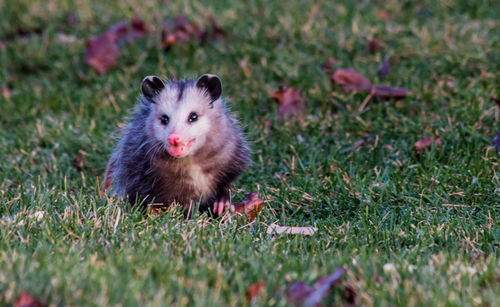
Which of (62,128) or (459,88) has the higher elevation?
(459,88)

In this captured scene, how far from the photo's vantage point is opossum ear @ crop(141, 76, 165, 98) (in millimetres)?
3820

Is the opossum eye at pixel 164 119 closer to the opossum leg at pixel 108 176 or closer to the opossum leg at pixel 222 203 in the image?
the opossum leg at pixel 222 203

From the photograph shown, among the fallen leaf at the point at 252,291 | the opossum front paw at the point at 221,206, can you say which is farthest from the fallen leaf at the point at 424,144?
the fallen leaf at the point at 252,291

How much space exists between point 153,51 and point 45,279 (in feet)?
13.6

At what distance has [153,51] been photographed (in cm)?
629

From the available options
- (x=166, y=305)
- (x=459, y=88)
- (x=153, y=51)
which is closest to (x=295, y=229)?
(x=166, y=305)

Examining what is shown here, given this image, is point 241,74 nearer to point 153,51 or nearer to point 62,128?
point 153,51

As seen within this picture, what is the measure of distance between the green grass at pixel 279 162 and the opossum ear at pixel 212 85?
670mm

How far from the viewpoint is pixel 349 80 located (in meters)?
5.31

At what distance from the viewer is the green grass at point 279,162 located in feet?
8.29

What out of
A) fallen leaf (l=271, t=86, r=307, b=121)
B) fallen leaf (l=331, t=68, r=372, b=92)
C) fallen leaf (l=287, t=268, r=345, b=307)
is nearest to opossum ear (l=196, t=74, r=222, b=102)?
fallen leaf (l=271, t=86, r=307, b=121)

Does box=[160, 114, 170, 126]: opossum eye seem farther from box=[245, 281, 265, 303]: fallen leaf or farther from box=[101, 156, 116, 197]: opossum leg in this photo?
box=[245, 281, 265, 303]: fallen leaf

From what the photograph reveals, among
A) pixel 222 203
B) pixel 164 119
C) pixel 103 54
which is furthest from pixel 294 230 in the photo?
pixel 103 54

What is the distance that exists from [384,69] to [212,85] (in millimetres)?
2230
